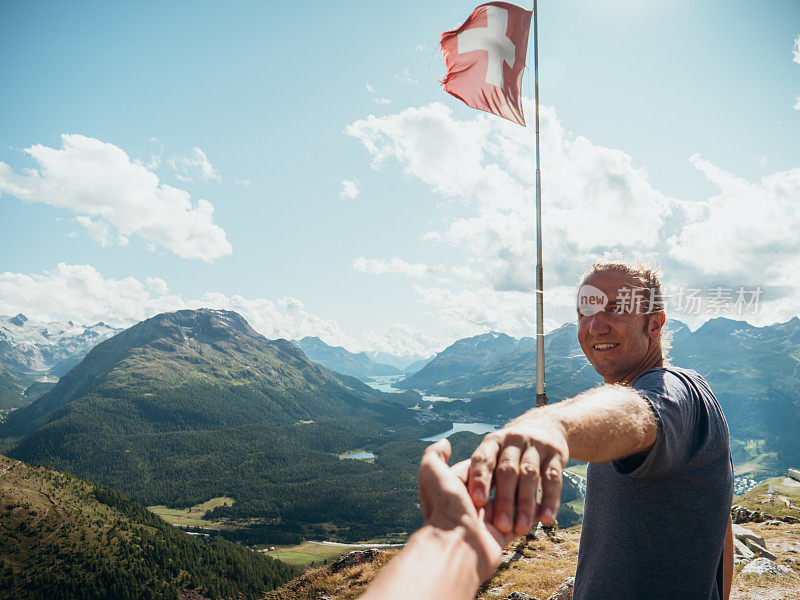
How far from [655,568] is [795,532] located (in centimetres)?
2584

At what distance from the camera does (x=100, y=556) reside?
10406 centimetres

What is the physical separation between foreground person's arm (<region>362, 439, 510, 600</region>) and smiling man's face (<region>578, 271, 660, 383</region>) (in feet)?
7.20

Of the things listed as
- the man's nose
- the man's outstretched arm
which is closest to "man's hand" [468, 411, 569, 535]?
the man's outstretched arm

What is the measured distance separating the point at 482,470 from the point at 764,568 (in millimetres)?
16018

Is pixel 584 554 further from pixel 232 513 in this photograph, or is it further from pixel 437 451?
pixel 232 513

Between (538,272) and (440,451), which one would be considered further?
(538,272)

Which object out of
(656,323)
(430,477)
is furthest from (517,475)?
(656,323)

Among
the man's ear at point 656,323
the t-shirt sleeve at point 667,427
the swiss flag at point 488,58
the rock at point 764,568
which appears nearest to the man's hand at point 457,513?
the t-shirt sleeve at point 667,427

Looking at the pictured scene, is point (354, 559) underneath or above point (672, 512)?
underneath

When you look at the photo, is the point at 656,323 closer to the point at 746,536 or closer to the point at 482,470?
the point at 482,470

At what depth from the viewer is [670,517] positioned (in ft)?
8.39

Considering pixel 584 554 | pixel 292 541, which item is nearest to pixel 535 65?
pixel 584 554

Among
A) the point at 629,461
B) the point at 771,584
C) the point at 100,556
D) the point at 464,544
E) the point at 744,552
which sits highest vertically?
the point at 464,544

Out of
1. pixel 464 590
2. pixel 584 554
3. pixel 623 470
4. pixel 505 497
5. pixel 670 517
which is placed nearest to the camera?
pixel 464 590
